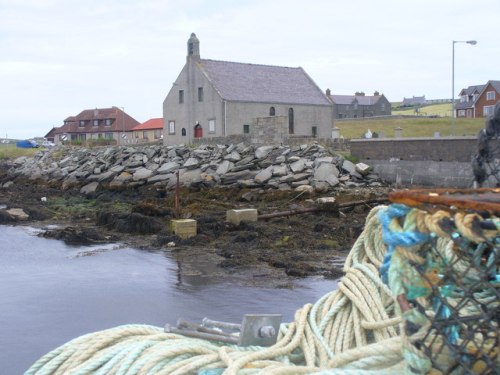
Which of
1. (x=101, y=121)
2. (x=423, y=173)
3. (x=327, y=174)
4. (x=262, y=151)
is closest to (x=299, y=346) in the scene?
(x=327, y=174)

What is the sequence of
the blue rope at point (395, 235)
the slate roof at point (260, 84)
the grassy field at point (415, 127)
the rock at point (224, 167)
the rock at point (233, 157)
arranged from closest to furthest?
the blue rope at point (395, 235)
the rock at point (224, 167)
the rock at point (233, 157)
the slate roof at point (260, 84)
the grassy field at point (415, 127)

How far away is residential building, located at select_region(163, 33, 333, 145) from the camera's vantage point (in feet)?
132

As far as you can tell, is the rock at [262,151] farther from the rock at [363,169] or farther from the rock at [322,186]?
the rock at [322,186]

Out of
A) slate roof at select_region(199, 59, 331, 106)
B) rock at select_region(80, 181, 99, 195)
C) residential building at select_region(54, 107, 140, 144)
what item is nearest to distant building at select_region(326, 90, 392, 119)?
residential building at select_region(54, 107, 140, 144)

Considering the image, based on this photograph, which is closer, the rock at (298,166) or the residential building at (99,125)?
the rock at (298,166)

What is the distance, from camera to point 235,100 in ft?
131

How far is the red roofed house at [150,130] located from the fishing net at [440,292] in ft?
240

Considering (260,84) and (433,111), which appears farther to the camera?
(433,111)

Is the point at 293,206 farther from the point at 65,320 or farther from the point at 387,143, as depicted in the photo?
the point at 65,320

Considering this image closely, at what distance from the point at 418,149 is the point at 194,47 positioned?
2350 cm

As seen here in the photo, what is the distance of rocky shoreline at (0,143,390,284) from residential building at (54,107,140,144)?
49.8m

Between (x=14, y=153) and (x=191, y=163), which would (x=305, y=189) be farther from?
(x=14, y=153)

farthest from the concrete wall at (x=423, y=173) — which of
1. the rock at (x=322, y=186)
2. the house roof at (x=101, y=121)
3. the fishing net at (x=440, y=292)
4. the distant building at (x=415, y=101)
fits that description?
the distant building at (x=415, y=101)

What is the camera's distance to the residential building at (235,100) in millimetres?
40312
